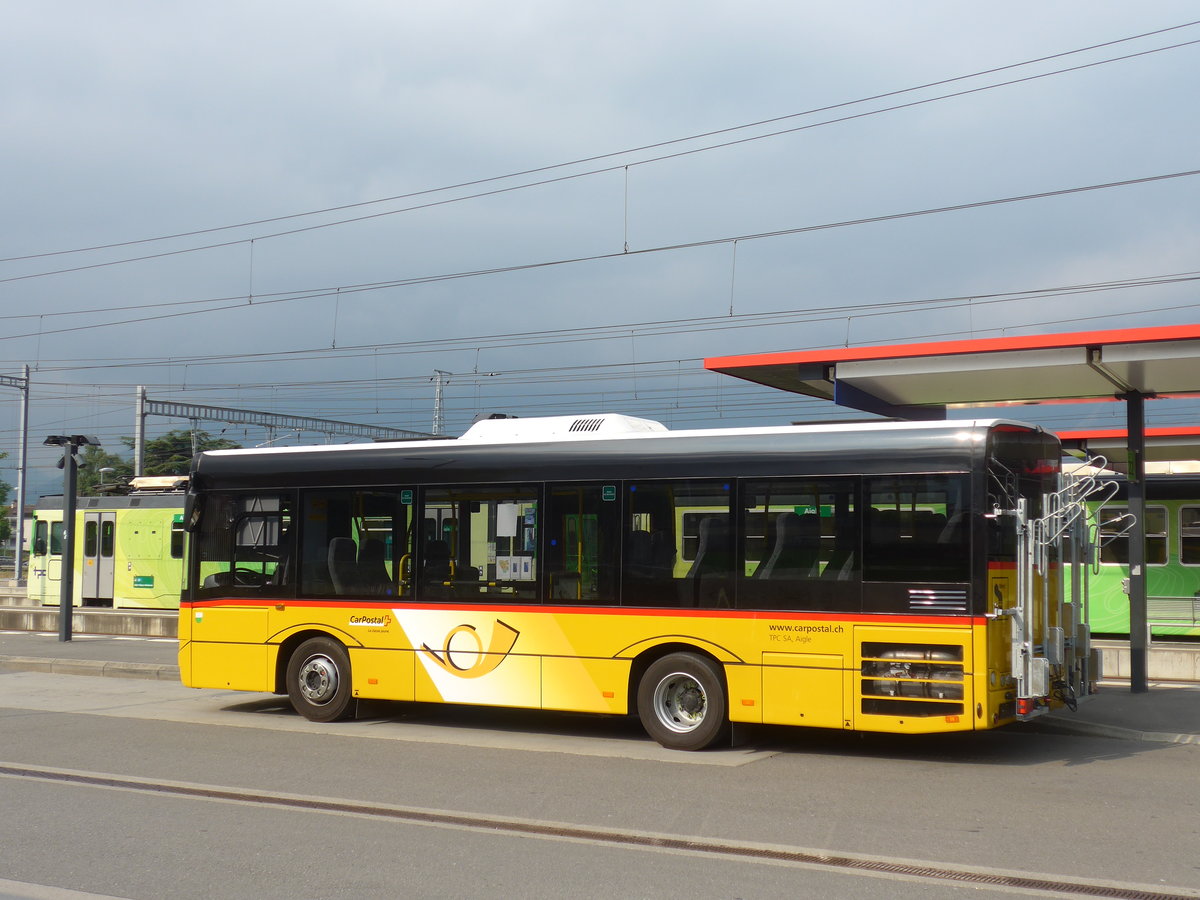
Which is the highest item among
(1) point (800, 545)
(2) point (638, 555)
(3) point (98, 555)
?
(1) point (800, 545)

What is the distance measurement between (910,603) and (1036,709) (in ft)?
4.58

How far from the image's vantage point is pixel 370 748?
35.7 ft

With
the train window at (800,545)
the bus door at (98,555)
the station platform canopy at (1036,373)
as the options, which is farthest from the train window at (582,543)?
the bus door at (98,555)

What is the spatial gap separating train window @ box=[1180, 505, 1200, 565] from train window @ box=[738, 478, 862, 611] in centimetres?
1305

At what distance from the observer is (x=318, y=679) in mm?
12750

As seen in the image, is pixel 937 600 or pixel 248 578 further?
pixel 248 578

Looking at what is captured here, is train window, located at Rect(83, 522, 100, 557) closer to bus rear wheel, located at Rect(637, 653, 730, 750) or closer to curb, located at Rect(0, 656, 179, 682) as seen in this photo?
curb, located at Rect(0, 656, 179, 682)

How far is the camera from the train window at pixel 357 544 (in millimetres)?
12312

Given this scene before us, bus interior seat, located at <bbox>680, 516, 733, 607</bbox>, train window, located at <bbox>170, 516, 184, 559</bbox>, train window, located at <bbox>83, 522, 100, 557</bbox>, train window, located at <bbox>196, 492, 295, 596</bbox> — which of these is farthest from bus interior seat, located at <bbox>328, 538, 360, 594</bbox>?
train window, located at <bbox>83, 522, 100, 557</bbox>

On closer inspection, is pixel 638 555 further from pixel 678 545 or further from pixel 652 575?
pixel 678 545

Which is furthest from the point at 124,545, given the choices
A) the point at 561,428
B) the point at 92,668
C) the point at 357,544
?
the point at 561,428

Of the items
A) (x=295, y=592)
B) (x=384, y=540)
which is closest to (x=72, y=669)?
(x=295, y=592)

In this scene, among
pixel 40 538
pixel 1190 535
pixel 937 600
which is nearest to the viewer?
pixel 937 600

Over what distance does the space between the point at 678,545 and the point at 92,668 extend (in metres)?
10.6
